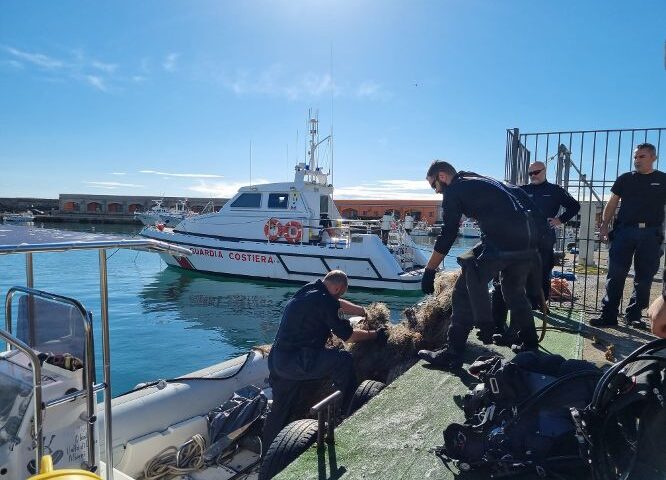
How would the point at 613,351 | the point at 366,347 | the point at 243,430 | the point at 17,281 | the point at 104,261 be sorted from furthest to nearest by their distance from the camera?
the point at 17,281
the point at 366,347
the point at 243,430
the point at 613,351
the point at 104,261

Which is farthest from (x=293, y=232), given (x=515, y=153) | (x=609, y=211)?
(x=609, y=211)

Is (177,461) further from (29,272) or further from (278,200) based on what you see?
(278,200)

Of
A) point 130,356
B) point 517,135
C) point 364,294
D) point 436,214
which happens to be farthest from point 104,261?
point 436,214

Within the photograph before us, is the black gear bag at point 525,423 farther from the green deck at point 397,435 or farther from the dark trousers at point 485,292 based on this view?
the dark trousers at point 485,292

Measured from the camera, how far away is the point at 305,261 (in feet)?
52.2

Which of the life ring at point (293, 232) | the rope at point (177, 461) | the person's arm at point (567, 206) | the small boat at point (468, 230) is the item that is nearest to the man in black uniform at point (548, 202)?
the person's arm at point (567, 206)

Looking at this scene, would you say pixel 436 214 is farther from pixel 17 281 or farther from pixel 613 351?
pixel 613 351

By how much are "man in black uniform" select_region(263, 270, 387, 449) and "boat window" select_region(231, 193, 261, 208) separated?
532 inches

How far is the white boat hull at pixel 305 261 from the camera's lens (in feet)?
50.2

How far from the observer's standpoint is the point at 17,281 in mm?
15336

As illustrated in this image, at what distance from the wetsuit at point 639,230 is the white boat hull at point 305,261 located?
1086cm

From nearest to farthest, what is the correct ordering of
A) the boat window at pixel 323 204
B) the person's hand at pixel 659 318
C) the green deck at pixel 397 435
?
the person's hand at pixel 659 318
the green deck at pixel 397 435
the boat window at pixel 323 204

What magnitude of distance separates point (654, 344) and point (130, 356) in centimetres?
845

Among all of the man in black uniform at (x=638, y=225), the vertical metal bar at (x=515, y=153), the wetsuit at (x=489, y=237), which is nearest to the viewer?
the wetsuit at (x=489, y=237)
